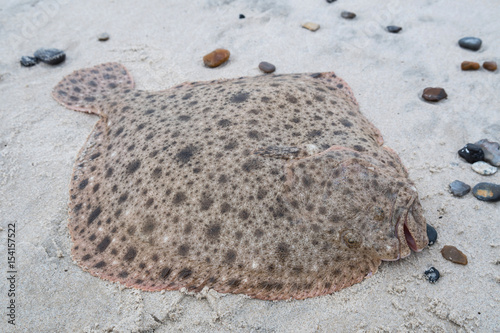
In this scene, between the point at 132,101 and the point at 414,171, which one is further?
the point at 132,101

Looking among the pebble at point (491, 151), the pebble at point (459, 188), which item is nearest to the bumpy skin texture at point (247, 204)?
the pebble at point (459, 188)

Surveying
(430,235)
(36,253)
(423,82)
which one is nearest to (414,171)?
(430,235)

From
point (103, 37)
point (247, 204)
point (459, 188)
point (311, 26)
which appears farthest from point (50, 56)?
point (459, 188)

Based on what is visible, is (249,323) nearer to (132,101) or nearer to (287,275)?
(287,275)

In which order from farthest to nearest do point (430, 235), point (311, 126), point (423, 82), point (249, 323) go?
point (423, 82) < point (311, 126) < point (430, 235) < point (249, 323)

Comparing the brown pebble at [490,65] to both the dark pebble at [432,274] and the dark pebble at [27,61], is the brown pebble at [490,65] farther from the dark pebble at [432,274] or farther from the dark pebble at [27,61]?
the dark pebble at [27,61]

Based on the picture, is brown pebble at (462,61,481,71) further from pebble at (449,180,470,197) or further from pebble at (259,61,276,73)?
pebble at (259,61,276,73)

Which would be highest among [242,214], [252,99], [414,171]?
[252,99]
